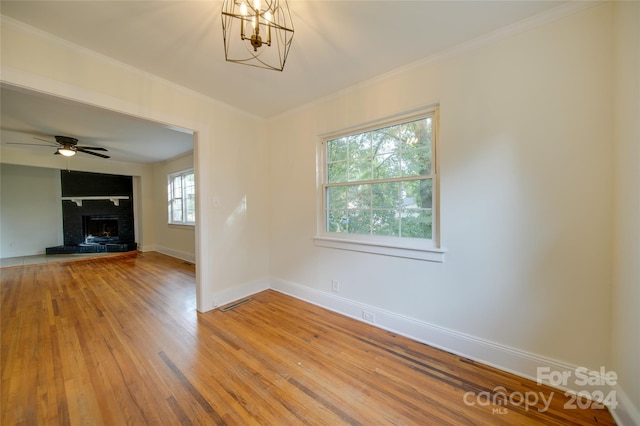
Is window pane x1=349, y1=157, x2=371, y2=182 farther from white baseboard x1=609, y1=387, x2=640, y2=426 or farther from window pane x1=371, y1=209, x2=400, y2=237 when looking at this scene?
white baseboard x1=609, y1=387, x2=640, y2=426

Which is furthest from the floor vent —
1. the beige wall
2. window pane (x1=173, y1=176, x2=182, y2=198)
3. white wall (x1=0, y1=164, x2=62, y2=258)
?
white wall (x1=0, y1=164, x2=62, y2=258)

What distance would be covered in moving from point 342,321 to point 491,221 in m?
1.69

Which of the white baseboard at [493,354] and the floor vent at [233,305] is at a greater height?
the white baseboard at [493,354]

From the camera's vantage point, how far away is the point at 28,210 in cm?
571

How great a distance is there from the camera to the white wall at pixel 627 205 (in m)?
1.14

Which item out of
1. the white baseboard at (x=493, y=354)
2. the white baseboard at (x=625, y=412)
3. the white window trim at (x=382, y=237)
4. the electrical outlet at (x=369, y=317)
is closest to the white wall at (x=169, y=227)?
the white window trim at (x=382, y=237)

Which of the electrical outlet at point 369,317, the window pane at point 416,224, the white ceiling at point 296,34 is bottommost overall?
the electrical outlet at point 369,317

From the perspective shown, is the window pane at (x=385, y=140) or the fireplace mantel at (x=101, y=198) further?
the fireplace mantel at (x=101, y=198)

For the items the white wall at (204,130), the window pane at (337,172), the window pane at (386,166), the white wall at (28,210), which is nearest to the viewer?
the white wall at (204,130)

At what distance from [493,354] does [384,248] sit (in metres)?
1.12

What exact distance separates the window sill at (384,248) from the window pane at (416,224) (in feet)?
0.49

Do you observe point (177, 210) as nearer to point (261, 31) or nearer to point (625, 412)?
point (261, 31)

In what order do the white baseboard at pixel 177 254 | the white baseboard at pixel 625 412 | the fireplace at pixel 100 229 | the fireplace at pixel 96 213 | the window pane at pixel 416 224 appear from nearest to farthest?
the white baseboard at pixel 625 412
the window pane at pixel 416 224
the white baseboard at pixel 177 254
the fireplace at pixel 96 213
the fireplace at pixel 100 229

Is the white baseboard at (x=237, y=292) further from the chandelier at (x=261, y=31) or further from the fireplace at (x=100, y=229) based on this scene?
the fireplace at (x=100, y=229)
